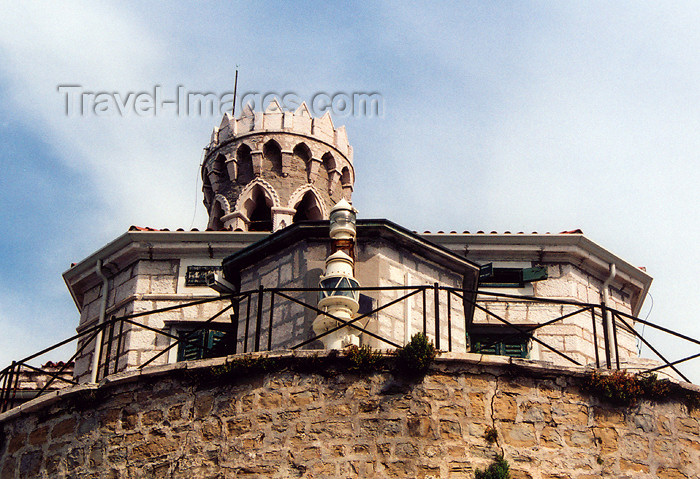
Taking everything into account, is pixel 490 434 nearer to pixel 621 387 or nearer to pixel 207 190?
pixel 621 387

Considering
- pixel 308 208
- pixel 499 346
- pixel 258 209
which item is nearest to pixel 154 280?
pixel 258 209

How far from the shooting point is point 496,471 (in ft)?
38.6

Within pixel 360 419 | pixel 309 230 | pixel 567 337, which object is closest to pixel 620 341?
pixel 567 337

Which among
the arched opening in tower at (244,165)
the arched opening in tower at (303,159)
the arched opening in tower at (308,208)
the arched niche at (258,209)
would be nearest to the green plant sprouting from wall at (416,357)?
the arched niche at (258,209)

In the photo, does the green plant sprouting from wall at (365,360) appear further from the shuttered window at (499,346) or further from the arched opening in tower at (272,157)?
the arched opening in tower at (272,157)

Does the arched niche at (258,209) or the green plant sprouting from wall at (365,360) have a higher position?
the arched niche at (258,209)

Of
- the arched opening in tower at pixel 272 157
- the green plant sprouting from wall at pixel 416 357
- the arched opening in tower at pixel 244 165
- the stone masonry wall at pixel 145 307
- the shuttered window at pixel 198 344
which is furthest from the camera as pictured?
the arched opening in tower at pixel 272 157

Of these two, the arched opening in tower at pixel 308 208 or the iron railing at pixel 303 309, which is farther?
the arched opening in tower at pixel 308 208

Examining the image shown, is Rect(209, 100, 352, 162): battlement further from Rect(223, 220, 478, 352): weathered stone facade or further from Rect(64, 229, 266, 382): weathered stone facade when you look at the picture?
Rect(223, 220, 478, 352): weathered stone facade

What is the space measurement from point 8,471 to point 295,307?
156 inches

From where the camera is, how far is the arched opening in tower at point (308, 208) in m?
24.6

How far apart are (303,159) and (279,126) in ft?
3.09

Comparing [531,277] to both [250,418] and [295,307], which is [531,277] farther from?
[250,418]

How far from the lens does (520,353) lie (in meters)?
18.5
